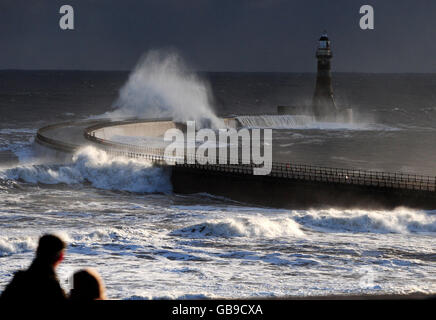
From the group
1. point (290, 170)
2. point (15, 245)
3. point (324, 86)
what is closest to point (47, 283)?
point (15, 245)

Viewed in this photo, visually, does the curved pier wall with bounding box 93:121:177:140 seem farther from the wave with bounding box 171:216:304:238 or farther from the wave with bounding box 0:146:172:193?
the wave with bounding box 171:216:304:238

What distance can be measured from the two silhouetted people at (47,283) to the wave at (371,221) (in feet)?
72.3

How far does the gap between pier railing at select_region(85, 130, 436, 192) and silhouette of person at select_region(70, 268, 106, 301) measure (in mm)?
26063

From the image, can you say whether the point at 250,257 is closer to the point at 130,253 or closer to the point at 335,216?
the point at 130,253

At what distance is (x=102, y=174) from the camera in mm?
38969

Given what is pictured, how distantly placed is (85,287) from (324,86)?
2761 inches

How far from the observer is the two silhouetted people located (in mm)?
4238

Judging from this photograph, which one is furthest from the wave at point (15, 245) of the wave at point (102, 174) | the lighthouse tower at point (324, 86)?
the lighthouse tower at point (324, 86)

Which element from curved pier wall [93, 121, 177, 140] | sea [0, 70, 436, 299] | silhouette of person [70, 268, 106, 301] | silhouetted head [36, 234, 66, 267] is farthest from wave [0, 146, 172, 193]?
silhouette of person [70, 268, 106, 301]

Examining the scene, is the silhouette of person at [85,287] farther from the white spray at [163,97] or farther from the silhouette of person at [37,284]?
the white spray at [163,97]

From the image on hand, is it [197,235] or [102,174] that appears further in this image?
[102,174]

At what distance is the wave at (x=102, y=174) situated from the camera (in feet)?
121

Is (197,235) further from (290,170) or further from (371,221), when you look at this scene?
(290,170)
